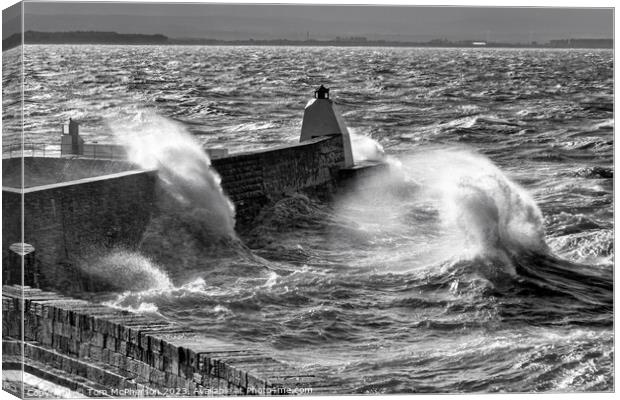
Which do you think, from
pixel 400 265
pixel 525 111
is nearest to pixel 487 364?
pixel 400 265

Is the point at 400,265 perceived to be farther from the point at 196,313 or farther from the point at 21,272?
the point at 21,272

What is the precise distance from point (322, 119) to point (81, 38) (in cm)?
224

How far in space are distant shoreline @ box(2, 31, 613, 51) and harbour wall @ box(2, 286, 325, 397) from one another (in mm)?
2028

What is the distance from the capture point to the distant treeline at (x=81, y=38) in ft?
49.8

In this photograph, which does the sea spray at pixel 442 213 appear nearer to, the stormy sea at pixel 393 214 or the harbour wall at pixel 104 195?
the stormy sea at pixel 393 214

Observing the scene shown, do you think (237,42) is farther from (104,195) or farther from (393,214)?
(393,214)

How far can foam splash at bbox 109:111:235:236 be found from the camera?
16.1 metres

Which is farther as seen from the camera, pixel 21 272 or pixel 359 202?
pixel 359 202

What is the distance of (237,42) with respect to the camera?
1595cm

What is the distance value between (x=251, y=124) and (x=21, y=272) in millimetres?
2667

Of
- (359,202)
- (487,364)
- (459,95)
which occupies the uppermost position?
(459,95)

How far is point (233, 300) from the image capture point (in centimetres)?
1598

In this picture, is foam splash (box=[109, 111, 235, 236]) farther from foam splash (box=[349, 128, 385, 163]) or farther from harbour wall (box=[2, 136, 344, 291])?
foam splash (box=[349, 128, 385, 163])

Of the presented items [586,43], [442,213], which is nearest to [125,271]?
[442,213]
